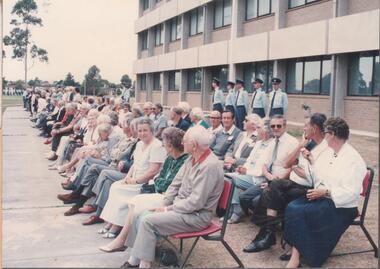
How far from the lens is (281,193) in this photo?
15.7 ft

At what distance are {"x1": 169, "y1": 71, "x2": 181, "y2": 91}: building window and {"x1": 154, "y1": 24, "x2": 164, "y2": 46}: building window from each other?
4085 millimetres

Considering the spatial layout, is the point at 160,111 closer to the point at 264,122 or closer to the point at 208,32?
the point at 264,122

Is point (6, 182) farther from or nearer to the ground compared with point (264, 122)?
nearer to the ground

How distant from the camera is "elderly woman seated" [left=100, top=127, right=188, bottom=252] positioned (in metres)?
4.75

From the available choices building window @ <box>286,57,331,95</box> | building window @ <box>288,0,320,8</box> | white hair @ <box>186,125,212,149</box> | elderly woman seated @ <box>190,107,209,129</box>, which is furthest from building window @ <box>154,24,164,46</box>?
white hair @ <box>186,125,212,149</box>

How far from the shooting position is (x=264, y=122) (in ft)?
20.0

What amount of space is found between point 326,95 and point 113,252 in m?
13.5

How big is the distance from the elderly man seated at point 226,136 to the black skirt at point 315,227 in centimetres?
280

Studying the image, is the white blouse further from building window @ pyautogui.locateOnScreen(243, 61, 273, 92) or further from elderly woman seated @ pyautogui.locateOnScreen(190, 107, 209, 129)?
building window @ pyautogui.locateOnScreen(243, 61, 273, 92)

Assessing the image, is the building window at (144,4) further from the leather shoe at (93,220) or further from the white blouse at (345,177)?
the white blouse at (345,177)

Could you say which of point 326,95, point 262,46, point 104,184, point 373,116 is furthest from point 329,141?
point 262,46

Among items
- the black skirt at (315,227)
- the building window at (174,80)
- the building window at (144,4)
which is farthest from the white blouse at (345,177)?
the building window at (144,4)

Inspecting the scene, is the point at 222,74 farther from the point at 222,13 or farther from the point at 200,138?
the point at 200,138

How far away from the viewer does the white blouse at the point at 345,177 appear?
4285 millimetres
